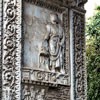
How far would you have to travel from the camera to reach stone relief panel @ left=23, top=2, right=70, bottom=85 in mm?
8500

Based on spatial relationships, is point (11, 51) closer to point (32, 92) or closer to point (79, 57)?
point (32, 92)

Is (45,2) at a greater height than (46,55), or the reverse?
(45,2)

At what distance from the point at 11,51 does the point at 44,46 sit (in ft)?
2.76

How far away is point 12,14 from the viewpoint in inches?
328

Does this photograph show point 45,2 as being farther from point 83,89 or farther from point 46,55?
point 83,89

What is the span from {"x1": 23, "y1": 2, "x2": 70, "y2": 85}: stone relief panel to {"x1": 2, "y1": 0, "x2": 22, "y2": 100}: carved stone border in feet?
0.65

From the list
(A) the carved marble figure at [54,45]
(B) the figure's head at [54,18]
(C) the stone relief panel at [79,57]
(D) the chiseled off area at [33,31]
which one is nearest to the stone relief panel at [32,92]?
(D) the chiseled off area at [33,31]

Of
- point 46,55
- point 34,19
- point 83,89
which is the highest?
point 34,19

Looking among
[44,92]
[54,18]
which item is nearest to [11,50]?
[44,92]

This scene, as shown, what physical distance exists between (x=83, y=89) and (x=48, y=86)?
990 mm

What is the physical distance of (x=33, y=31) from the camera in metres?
8.67

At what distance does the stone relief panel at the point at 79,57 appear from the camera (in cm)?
921

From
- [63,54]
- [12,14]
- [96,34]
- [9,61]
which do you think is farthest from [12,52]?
[96,34]

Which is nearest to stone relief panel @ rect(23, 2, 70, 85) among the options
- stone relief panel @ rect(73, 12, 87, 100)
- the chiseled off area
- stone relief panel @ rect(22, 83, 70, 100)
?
the chiseled off area
